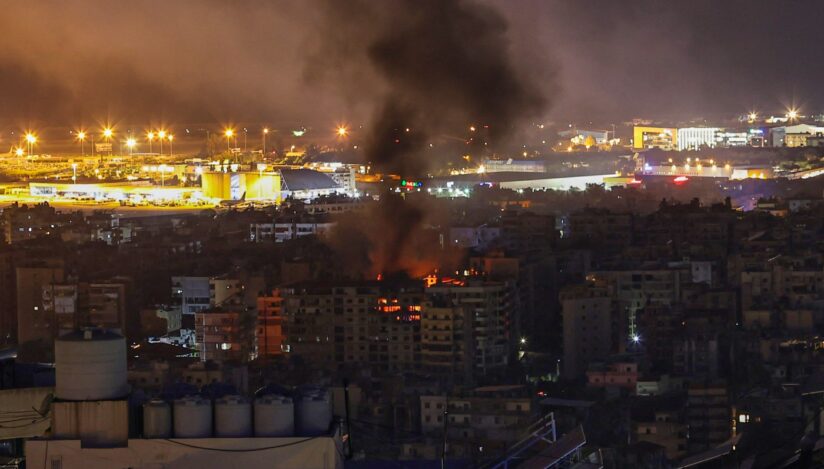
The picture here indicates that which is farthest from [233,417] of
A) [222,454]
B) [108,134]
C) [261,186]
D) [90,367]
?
[108,134]

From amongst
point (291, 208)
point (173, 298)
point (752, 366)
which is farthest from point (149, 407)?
point (291, 208)

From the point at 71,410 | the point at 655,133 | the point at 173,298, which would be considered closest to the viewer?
the point at 71,410

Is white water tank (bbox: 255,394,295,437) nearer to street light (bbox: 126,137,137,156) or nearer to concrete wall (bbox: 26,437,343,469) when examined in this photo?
concrete wall (bbox: 26,437,343,469)

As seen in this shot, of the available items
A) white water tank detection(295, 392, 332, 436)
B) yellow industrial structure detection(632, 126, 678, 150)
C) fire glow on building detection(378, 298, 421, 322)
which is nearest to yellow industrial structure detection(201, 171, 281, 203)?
fire glow on building detection(378, 298, 421, 322)

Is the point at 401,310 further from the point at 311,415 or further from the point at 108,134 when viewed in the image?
the point at 108,134

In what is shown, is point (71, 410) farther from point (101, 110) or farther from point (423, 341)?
point (101, 110)

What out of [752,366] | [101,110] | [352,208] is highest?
[101,110]
